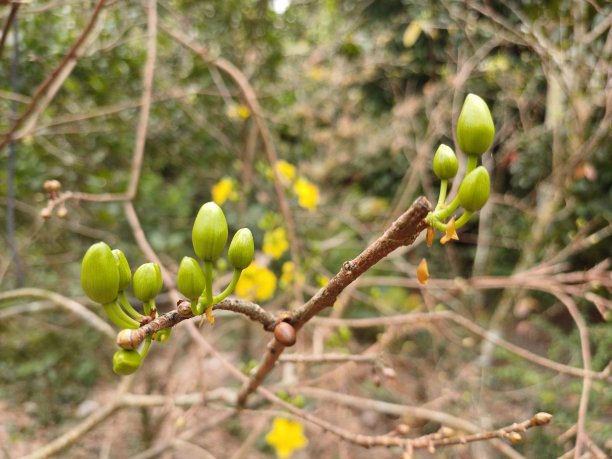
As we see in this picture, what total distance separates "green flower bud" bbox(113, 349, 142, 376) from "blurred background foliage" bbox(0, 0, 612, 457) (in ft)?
2.48

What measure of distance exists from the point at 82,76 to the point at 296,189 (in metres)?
0.70

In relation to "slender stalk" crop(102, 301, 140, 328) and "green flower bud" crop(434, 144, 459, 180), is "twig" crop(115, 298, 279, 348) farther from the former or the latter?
"green flower bud" crop(434, 144, 459, 180)

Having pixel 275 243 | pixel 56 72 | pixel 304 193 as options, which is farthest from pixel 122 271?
pixel 304 193

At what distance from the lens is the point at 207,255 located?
30cm

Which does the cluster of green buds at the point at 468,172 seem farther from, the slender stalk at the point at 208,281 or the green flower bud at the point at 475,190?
the slender stalk at the point at 208,281

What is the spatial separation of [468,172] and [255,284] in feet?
3.19

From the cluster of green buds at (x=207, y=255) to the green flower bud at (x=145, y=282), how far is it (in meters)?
0.03

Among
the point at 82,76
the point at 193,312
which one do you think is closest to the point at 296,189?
the point at 82,76

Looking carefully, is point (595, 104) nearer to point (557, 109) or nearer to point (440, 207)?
point (557, 109)

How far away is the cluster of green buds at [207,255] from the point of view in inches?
11.4

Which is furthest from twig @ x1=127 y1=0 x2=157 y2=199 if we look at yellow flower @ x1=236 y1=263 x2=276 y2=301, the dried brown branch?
yellow flower @ x1=236 y1=263 x2=276 y2=301

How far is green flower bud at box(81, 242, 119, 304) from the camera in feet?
0.92

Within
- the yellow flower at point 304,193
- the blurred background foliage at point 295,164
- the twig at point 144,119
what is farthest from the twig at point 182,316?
the yellow flower at point 304,193

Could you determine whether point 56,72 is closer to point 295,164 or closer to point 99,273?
point 99,273
